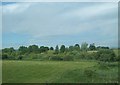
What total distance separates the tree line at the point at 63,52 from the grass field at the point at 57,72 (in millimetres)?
117

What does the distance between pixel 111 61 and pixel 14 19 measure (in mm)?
1836

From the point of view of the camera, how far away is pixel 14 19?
4.68 metres

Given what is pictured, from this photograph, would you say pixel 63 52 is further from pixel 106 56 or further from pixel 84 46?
pixel 106 56

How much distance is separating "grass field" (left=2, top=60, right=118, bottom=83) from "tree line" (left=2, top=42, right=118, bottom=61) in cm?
12

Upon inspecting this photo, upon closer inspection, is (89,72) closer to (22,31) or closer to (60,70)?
(60,70)

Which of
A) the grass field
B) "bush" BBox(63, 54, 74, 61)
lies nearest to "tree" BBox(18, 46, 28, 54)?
the grass field

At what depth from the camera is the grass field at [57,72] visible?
13.9 ft

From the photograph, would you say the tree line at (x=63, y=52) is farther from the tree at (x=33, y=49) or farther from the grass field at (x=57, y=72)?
the grass field at (x=57, y=72)

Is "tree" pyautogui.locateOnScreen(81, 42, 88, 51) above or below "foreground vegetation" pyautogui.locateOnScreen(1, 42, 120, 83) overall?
above

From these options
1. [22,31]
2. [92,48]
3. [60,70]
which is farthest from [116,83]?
[22,31]

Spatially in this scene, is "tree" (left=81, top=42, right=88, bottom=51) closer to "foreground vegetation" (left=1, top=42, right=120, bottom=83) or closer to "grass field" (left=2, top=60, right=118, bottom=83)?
"foreground vegetation" (left=1, top=42, right=120, bottom=83)

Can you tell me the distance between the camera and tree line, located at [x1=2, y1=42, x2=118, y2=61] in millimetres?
4449

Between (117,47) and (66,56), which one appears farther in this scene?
(66,56)

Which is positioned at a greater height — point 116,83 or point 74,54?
point 74,54
